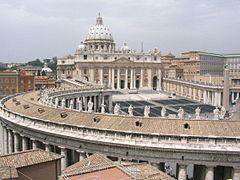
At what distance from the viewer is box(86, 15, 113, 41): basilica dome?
549 ft

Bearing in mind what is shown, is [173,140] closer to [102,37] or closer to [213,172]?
[213,172]

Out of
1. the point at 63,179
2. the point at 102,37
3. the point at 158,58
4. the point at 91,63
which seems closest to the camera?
the point at 63,179

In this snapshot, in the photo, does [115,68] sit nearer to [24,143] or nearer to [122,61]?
[122,61]

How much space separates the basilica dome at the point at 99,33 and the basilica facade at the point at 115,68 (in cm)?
2055

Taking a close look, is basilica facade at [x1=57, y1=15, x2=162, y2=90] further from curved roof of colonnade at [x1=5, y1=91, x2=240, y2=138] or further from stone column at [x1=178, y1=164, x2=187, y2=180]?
stone column at [x1=178, y1=164, x2=187, y2=180]

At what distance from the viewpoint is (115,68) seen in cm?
13812

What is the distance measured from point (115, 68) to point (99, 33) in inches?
1506

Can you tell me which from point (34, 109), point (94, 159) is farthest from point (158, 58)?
point (94, 159)

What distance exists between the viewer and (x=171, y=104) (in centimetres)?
9919

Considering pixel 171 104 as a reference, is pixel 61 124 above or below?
above

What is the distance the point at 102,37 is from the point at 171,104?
80.7 meters

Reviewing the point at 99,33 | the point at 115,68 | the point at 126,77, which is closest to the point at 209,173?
the point at 115,68

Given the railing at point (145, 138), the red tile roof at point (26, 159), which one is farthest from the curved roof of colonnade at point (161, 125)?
the red tile roof at point (26, 159)

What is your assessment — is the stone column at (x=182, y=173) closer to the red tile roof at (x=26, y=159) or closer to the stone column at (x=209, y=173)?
the stone column at (x=209, y=173)
